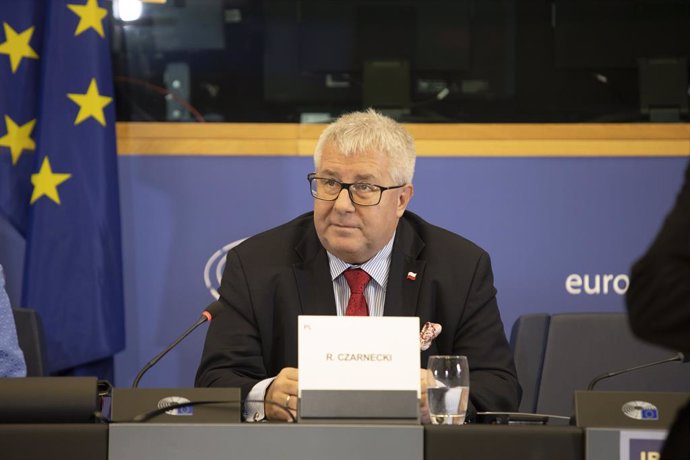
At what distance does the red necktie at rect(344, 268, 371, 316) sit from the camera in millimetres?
2736

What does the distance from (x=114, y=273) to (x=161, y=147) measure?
0.50 metres

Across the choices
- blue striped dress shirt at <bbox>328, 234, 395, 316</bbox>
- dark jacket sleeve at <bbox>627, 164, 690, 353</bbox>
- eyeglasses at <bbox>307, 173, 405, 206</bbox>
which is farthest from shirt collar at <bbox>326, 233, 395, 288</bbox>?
dark jacket sleeve at <bbox>627, 164, 690, 353</bbox>

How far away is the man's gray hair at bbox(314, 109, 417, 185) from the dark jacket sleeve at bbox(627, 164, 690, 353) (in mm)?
1607

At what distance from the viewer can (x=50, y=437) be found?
1755 millimetres

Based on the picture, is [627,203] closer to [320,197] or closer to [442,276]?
[442,276]

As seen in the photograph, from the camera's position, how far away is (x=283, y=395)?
227 cm

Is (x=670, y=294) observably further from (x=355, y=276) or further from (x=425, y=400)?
(x=355, y=276)

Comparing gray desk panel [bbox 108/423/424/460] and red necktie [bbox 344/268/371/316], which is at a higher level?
red necktie [bbox 344/268/371/316]

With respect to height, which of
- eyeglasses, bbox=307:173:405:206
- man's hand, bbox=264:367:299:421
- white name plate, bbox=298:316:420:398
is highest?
eyeglasses, bbox=307:173:405:206

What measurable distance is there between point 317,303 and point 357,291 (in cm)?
11

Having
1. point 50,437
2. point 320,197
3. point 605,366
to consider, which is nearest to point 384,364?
point 50,437

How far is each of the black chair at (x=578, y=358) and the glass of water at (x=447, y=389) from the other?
110 cm

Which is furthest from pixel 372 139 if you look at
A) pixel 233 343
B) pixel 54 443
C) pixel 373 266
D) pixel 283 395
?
pixel 54 443

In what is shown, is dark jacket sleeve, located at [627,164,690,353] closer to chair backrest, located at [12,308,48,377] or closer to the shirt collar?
the shirt collar
